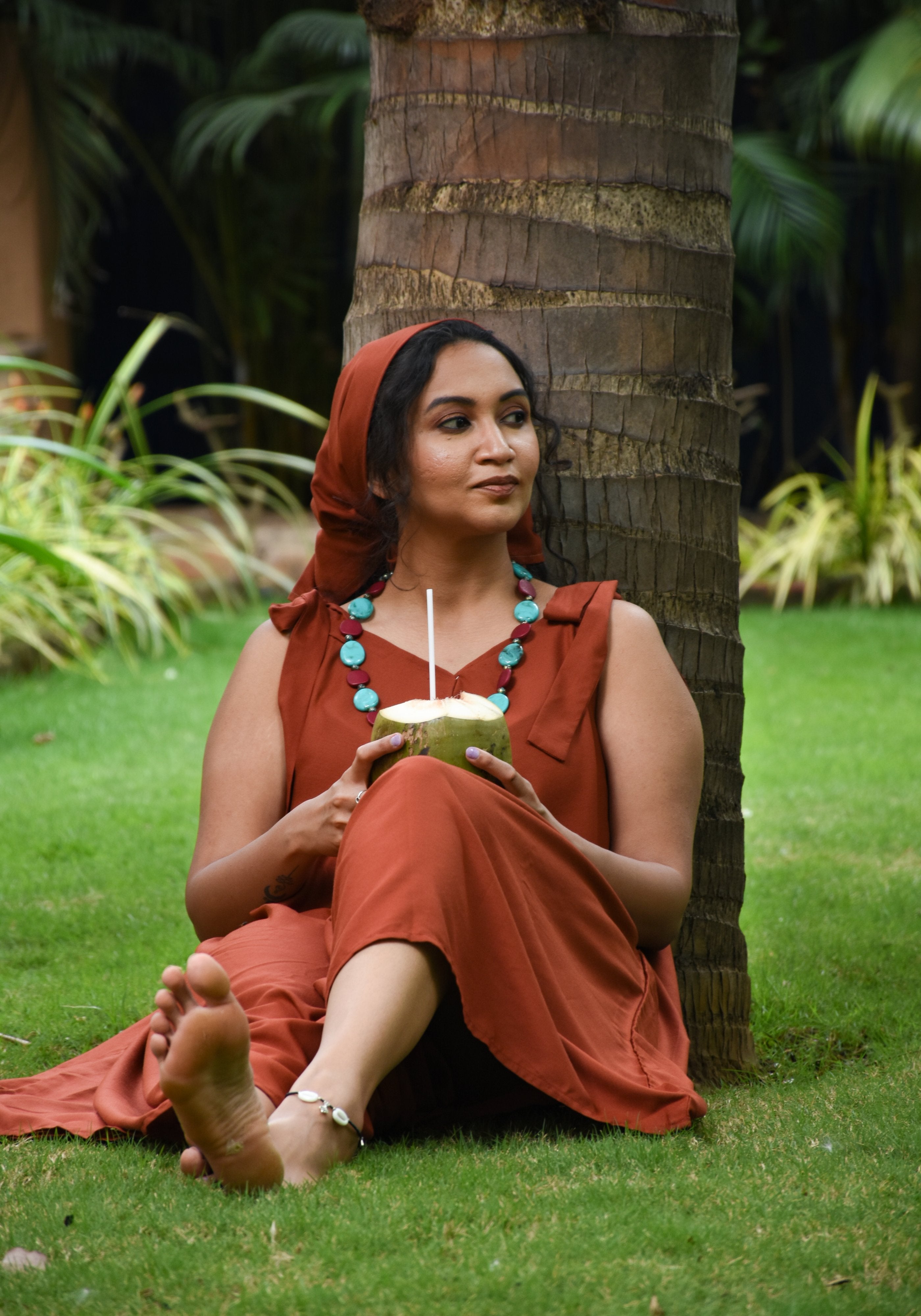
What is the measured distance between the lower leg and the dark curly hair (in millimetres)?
1023

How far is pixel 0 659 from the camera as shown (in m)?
7.07

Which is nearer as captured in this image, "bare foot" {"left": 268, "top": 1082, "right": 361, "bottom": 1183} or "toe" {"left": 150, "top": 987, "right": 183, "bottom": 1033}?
"toe" {"left": 150, "top": 987, "right": 183, "bottom": 1033}

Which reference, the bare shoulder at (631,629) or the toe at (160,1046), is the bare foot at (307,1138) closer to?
the toe at (160,1046)

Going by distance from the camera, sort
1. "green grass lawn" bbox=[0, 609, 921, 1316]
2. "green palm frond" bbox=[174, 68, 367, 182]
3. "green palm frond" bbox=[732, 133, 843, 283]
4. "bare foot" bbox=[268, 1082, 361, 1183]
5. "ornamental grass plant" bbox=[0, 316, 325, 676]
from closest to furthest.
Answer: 1. "green grass lawn" bbox=[0, 609, 921, 1316]
2. "bare foot" bbox=[268, 1082, 361, 1183]
3. "ornamental grass plant" bbox=[0, 316, 325, 676]
4. "green palm frond" bbox=[732, 133, 843, 283]
5. "green palm frond" bbox=[174, 68, 367, 182]

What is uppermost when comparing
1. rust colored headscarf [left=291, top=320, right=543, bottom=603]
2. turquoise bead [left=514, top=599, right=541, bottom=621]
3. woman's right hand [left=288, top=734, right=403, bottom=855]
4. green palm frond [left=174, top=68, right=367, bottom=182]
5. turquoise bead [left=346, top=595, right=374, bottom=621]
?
green palm frond [left=174, top=68, right=367, bottom=182]

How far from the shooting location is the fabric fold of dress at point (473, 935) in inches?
91.4

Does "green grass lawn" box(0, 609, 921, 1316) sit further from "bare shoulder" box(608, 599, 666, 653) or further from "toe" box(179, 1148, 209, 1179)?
"bare shoulder" box(608, 599, 666, 653)

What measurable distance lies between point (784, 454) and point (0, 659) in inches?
285

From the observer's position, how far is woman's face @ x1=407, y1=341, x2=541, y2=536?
9.23 feet

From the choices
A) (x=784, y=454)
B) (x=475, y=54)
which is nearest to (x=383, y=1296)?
(x=475, y=54)

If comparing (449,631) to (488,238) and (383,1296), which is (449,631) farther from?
(383,1296)

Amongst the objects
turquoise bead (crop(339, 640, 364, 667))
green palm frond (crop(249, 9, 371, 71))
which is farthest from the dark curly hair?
green palm frond (crop(249, 9, 371, 71))

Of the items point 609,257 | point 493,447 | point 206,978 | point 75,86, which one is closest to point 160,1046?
point 206,978

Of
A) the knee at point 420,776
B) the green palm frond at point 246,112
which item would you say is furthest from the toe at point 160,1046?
the green palm frond at point 246,112
